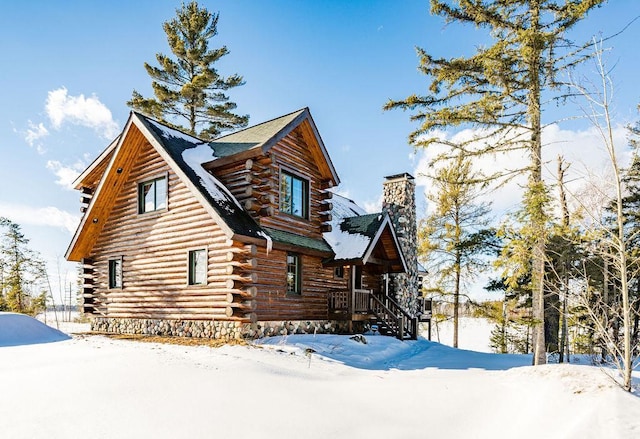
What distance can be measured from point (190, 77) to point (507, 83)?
2440cm

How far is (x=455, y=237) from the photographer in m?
23.8

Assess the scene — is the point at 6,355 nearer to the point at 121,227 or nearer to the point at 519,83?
the point at 121,227

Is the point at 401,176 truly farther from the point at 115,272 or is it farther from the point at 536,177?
the point at 115,272

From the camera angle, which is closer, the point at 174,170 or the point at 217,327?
the point at 217,327

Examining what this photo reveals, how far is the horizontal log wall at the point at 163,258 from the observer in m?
13.6

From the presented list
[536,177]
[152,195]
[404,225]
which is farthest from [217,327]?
[404,225]

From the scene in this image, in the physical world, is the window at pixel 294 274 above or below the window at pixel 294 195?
below

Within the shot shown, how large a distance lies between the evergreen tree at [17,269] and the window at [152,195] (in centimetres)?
2260

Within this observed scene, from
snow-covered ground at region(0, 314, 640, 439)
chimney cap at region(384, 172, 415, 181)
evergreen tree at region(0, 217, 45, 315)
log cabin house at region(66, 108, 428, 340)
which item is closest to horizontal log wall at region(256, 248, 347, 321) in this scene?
log cabin house at region(66, 108, 428, 340)

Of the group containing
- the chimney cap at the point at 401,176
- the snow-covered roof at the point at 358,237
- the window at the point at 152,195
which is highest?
the chimney cap at the point at 401,176

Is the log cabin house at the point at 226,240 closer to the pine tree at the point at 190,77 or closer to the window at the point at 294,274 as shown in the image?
the window at the point at 294,274

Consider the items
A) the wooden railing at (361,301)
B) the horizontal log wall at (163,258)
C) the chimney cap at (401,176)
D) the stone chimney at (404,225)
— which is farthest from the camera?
the chimney cap at (401,176)

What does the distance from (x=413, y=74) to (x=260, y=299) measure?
9090 millimetres

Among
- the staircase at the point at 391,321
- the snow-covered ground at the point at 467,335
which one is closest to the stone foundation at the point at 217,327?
the staircase at the point at 391,321
